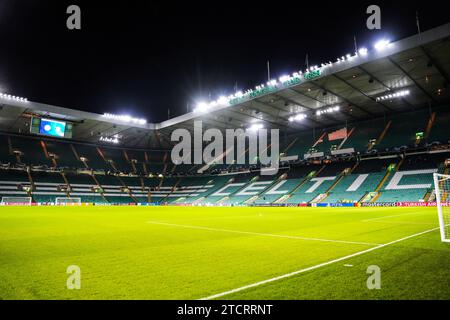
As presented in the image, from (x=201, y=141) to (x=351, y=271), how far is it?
5597 cm

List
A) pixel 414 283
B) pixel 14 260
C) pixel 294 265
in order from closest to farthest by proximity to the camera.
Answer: pixel 414 283
pixel 294 265
pixel 14 260

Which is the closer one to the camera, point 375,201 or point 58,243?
point 58,243

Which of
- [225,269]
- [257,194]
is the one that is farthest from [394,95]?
[225,269]

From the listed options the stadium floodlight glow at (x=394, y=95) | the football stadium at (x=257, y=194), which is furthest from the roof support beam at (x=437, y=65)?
the stadium floodlight glow at (x=394, y=95)

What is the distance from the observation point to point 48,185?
5062 cm

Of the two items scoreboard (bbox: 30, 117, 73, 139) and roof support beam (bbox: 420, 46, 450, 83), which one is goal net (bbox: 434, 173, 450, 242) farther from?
scoreboard (bbox: 30, 117, 73, 139)

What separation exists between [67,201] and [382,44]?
51.4 m

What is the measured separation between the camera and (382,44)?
2389 centimetres

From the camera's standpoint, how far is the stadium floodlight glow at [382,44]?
23.7 meters

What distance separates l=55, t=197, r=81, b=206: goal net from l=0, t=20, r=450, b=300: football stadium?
1.41 ft

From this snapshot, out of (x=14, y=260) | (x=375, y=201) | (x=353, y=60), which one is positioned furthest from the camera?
(x=375, y=201)

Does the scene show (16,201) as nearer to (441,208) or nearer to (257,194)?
(257,194)

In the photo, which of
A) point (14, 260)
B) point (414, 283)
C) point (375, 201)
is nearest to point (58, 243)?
point (14, 260)
